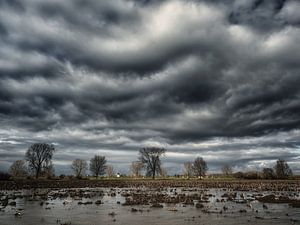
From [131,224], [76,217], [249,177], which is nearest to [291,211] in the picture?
[131,224]

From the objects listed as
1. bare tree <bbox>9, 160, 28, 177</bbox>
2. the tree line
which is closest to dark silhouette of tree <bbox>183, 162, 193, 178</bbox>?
the tree line

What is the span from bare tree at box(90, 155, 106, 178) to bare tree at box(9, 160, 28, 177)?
1235 inches

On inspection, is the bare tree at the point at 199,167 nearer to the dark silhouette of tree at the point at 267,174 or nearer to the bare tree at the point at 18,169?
the dark silhouette of tree at the point at 267,174

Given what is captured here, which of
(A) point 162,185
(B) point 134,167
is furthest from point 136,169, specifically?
(A) point 162,185

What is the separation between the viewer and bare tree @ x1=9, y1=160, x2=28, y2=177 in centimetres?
12081

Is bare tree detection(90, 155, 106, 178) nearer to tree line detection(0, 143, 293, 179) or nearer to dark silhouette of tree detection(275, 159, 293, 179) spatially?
tree line detection(0, 143, 293, 179)

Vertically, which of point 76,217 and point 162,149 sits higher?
point 162,149

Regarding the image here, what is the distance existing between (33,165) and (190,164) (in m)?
82.9

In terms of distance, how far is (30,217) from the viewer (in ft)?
72.8

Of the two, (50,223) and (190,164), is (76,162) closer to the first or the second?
(190,164)

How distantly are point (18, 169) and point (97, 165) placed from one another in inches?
1386

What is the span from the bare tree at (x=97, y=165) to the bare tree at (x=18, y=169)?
31.4 m

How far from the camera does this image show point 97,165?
146750mm

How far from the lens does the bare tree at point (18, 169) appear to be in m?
121
